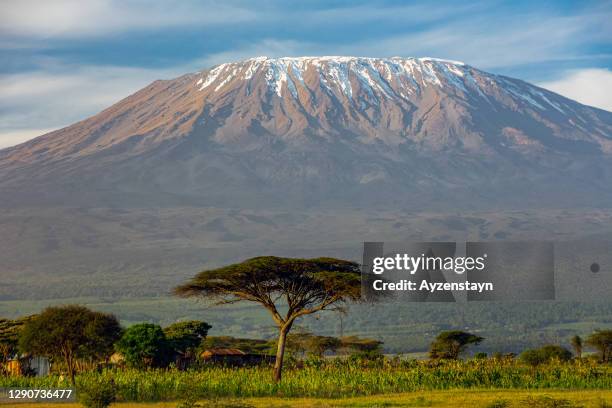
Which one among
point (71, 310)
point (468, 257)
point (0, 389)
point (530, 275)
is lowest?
point (0, 389)

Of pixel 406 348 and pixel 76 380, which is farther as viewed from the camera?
pixel 406 348

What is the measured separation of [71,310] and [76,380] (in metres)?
8.01

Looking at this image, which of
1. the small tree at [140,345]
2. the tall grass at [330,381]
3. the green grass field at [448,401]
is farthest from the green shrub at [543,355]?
the green grass field at [448,401]

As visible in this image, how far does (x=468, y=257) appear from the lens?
65.1 m

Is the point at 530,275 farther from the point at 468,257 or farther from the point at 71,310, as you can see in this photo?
the point at 71,310

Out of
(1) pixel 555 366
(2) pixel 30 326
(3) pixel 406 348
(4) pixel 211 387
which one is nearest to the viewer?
(4) pixel 211 387

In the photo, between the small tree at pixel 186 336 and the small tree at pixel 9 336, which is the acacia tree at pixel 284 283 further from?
the small tree at pixel 186 336

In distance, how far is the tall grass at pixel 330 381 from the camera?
5156 centimetres

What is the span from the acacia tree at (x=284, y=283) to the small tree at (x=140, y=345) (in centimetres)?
1090

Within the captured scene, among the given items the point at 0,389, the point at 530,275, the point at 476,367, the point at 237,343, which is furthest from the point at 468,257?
the point at 530,275

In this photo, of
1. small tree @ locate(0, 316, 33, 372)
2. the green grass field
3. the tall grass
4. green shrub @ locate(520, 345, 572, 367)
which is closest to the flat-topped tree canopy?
the tall grass

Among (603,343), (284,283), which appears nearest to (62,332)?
(284,283)

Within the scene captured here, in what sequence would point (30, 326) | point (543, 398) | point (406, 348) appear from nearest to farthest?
point (543, 398), point (30, 326), point (406, 348)

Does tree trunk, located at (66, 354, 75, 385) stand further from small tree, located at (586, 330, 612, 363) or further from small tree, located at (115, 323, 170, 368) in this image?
small tree, located at (586, 330, 612, 363)
